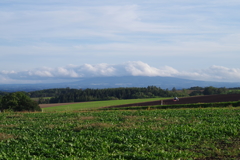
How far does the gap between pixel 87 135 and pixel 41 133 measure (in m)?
3.56

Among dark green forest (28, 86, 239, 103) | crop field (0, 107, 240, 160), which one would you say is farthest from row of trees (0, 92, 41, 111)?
dark green forest (28, 86, 239, 103)

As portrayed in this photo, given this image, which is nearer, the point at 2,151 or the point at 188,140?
the point at 2,151

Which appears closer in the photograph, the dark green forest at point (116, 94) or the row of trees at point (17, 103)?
the row of trees at point (17, 103)

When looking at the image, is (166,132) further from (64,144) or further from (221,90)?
(221,90)

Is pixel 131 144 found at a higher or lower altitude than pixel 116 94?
higher

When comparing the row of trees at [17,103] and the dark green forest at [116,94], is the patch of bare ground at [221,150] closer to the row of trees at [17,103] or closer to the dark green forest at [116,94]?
the row of trees at [17,103]

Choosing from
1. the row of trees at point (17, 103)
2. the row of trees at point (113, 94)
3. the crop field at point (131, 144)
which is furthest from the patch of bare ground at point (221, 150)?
the row of trees at point (113, 94)

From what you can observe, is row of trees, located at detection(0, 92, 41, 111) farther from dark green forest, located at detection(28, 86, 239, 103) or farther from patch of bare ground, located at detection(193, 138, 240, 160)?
dark green forest, located at detection(28, 86, 239, 103)

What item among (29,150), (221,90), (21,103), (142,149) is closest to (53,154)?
(29,150)

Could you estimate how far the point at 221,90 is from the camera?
116 meters

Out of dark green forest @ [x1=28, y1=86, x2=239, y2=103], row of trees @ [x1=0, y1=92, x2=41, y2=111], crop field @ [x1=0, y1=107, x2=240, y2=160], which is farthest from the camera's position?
dark green forest @ [x1=28, y1=86, x2=239, y2=103]

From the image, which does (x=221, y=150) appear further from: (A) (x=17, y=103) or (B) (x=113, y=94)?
(B) (x=113, y=94)

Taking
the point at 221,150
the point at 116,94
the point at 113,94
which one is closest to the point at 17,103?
the point at 221,150

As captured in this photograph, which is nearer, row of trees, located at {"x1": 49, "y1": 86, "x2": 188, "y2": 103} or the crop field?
the crop field
